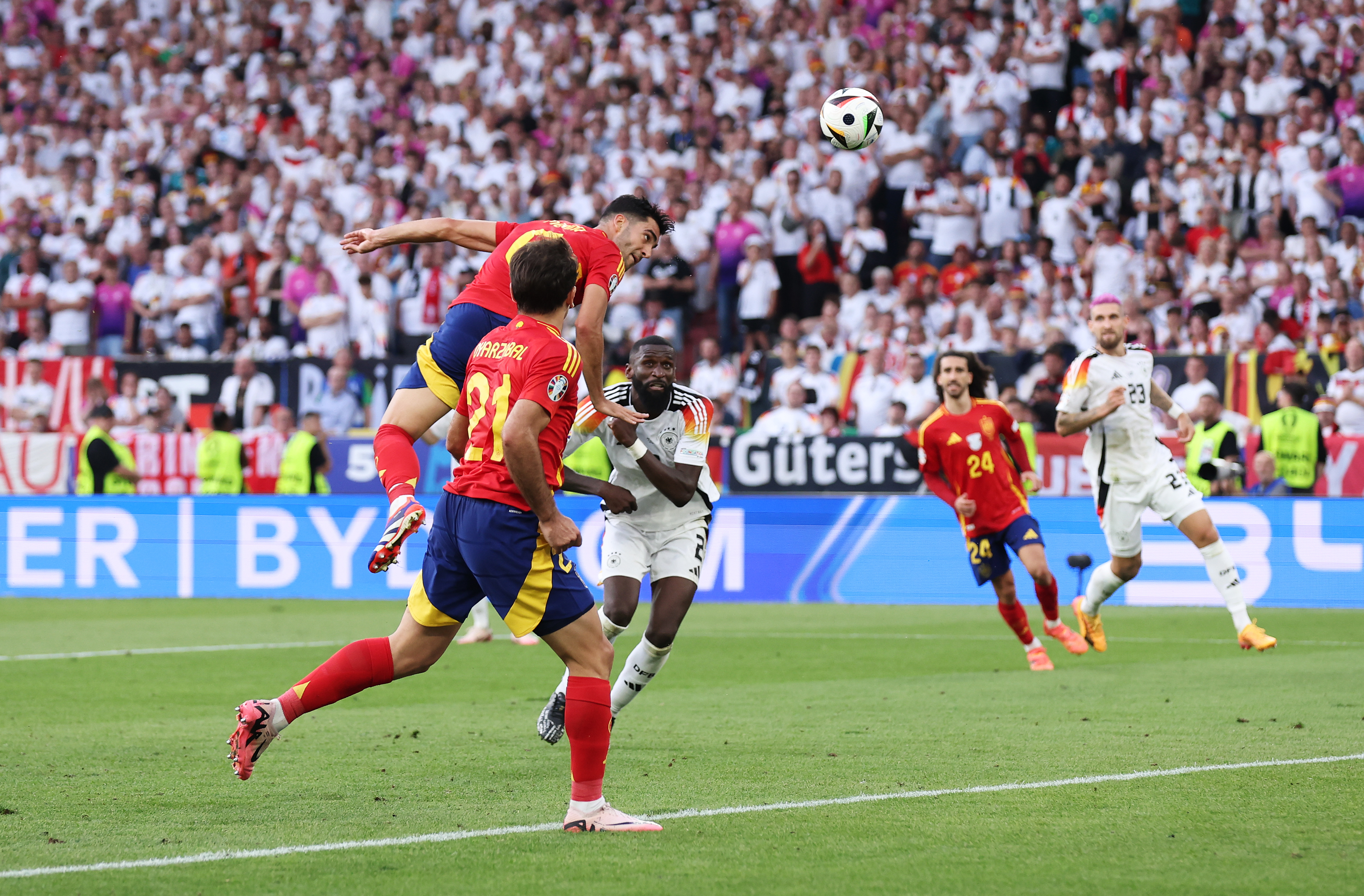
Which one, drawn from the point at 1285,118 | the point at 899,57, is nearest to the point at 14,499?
the point at 899,57

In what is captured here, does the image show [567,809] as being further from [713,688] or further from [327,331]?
[327,331]

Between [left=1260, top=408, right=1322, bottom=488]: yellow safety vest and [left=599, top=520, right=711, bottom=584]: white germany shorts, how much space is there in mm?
10180

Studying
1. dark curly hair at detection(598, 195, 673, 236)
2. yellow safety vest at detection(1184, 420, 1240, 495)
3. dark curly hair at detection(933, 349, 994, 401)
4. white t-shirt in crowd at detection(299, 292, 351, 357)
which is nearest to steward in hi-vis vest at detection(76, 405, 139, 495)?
white t-shirt in crowd at detection(299, 292, 351, 357)

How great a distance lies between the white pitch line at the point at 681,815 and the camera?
521cm

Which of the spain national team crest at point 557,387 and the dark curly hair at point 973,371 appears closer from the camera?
the spain national team crest at point 557,387

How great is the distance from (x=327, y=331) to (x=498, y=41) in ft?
22.3

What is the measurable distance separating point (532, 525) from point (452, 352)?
2.16 metres

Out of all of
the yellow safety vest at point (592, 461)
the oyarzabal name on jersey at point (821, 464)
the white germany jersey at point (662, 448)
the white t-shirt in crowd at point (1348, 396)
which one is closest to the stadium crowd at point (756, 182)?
the white t-shirt in crowd at point (1348, 396)

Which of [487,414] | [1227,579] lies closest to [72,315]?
[1227,579]

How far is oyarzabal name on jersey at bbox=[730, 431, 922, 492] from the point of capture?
17.9 metres

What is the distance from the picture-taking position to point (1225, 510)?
1593 centimetres

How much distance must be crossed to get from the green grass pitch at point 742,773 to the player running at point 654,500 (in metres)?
0.56

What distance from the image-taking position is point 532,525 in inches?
228

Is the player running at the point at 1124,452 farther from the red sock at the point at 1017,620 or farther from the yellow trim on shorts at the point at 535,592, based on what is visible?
the yellow trim on shorts at the point at 535,592
